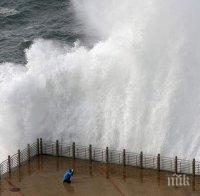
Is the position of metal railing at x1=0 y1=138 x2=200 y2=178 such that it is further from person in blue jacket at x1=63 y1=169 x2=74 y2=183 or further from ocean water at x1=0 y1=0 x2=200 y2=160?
person in blue jacket at x1=63 y1=169 x2=74 y2=183

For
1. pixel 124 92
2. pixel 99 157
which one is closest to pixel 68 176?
pixel 99 157

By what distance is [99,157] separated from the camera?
105 feet

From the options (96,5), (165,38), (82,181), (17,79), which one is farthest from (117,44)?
(96,5)

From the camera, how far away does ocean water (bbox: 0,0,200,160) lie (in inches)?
1276

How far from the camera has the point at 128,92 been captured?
110 ft

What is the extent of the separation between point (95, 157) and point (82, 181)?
2.75 meters

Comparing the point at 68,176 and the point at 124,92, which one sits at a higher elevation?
the point at 124,92


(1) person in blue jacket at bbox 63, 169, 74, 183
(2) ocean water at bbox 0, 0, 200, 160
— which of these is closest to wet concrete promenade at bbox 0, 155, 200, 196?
(1) person in blue jacket at bbox 63, 169, 74, 183

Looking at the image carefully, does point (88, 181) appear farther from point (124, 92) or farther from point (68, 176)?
point (124, 92)

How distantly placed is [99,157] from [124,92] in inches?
163

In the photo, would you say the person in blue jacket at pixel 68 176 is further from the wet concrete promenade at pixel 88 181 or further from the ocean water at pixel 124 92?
the ocean water at pixel 124 92

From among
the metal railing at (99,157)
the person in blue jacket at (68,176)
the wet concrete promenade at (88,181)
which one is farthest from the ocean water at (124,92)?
the person in blue jacket at (68,176)

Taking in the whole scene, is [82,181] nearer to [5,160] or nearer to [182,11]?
[5,160]

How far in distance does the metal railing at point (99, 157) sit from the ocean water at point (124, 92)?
691mm
